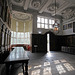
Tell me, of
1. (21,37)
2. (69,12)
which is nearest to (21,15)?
(21,37)

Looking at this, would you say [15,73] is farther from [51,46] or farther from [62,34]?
[62,34]

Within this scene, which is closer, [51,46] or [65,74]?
[65,74]

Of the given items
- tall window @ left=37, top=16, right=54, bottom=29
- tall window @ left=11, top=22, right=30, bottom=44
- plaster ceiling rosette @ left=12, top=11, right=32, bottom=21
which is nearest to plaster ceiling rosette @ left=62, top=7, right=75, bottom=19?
tall window @ left=37, top=16, right=54, bottom=29

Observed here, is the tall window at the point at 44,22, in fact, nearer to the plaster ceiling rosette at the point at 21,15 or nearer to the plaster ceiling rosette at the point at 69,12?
the plaster ceiling rosette at the point at 21,15

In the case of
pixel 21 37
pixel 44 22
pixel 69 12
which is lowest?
pixel 21 37

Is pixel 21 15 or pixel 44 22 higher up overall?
pixel 21 15

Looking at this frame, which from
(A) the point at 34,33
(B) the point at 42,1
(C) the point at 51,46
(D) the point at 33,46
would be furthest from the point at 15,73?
(C) the point at 51,46

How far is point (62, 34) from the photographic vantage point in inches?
380

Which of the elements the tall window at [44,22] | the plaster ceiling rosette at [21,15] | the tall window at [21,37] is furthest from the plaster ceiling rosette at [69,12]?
the tall window at [21,37]

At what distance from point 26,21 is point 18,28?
6.06ft

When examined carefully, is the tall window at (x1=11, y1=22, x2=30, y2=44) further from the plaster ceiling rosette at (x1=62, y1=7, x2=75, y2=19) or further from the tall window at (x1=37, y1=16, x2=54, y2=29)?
the plaster ceiling rosette at (x1=62, y1=7, x2=75, y2=19)

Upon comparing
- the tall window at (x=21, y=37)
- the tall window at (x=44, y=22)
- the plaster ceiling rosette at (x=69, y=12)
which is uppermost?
the plaster ceiling rosette at (x=69, y=12)

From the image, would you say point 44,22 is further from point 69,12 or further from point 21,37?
point 21,37

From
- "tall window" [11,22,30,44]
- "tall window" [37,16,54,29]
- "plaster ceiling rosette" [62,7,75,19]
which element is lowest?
"tall window" [11,22,30,44]
